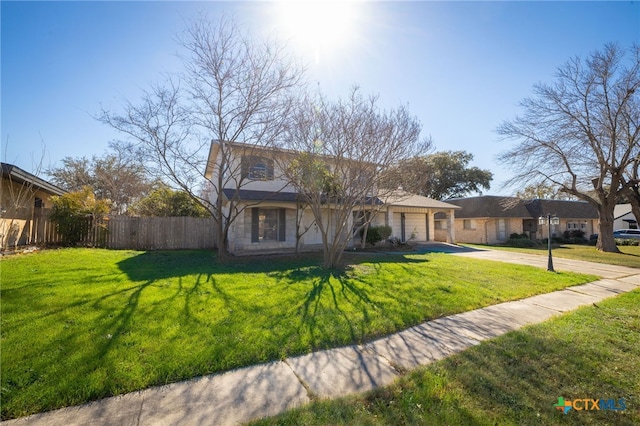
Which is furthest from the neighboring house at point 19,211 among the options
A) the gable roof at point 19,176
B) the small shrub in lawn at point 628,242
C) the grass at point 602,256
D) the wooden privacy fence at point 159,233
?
the small shrub in lawn at point 628,242

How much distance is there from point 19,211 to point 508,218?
111ft

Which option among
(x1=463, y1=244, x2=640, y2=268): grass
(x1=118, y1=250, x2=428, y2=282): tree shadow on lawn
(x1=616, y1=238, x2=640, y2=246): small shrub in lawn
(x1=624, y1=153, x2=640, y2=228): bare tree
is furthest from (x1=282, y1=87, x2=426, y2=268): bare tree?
(x1=616, y1=238, x2=640, y2=246): small shrub in lawn

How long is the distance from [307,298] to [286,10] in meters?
7.93

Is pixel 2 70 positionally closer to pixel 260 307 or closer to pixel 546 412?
pixel 260 307

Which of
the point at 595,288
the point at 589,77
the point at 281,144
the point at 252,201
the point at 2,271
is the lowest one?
the point at 595,288

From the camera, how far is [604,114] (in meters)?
16.8

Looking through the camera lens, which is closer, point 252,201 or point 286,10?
point 286,10

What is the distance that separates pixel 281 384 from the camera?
3000 millimetres

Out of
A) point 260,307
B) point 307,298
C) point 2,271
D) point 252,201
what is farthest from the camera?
point 252,201

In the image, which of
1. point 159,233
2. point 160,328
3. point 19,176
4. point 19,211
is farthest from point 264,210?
point 160,328

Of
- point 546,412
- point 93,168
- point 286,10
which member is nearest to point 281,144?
point 286,10

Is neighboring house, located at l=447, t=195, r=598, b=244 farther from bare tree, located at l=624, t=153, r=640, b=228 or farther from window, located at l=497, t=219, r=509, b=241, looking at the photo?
bare tree, located at l=624, t=153, r=640, b=228

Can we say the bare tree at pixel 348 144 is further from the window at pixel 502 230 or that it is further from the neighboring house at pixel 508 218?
the window at pixel 502 230

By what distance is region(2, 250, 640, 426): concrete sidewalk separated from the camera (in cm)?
246
